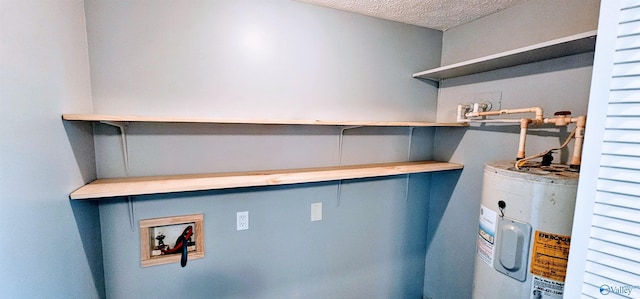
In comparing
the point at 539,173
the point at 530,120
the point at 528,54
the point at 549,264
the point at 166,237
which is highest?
the point at 528,54

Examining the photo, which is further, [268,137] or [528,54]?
[268,137]

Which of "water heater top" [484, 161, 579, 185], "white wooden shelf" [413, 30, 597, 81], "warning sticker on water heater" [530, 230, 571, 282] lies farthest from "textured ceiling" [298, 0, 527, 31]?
"warning sticker on water heater" [530, 230, 571, 282]

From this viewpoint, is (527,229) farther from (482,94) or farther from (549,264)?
(482,94)

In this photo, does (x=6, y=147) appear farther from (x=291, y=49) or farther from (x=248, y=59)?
(x=291, y=49)

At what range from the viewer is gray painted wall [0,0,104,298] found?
692 millimetres

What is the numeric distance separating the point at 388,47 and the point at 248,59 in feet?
3.48

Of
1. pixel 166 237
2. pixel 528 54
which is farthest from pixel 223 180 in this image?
pixel 528 54

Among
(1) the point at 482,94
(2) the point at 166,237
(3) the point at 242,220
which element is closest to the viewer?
(2) the point at 166,237

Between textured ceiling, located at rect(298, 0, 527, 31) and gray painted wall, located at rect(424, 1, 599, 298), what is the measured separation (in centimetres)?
10

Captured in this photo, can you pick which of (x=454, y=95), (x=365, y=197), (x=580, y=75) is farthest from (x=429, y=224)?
(x=580, y=75)

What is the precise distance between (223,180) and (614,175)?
1.51 metres

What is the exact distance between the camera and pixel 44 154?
0.88 m

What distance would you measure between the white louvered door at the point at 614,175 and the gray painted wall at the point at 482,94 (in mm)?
822

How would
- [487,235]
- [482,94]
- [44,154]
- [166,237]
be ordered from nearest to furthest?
[44,154] < [487,235] < [166,237] < [482,94]
